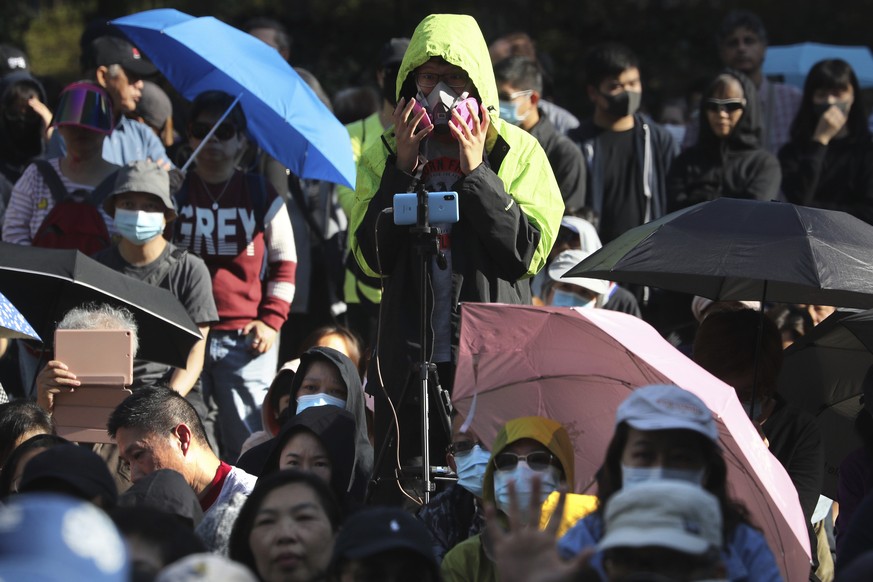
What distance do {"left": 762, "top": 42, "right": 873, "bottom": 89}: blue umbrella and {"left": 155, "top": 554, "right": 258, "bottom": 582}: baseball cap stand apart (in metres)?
11.4

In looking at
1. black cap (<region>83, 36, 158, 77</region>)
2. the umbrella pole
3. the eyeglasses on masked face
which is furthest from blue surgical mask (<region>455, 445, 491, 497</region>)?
black cap (<region>83, 36, 158, 77</region>)

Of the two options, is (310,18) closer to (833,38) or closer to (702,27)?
(702,27)

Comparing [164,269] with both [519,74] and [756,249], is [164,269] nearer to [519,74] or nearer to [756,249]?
[519,74]

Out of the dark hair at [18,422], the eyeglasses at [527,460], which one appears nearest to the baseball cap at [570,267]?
the dark hair at [18,422]

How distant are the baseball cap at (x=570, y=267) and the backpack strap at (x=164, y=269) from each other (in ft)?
6.80

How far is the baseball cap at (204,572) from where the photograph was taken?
4.07 meters

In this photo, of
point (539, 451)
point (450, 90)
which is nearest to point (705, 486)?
point (539, 451)

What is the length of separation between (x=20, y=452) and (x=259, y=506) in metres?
1.57

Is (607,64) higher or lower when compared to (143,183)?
higher

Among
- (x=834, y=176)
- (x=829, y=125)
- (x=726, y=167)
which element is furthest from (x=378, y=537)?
(x=829, y=125)

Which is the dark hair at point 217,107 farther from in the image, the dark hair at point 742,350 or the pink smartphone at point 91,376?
the dark hair at point 742,350

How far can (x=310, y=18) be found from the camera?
738 inches

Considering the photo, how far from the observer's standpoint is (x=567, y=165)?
9.70 m

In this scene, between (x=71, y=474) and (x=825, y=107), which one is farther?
(x=825, y=107)
